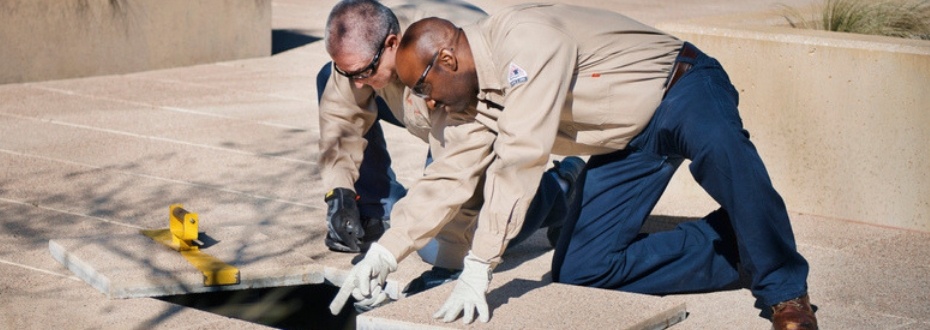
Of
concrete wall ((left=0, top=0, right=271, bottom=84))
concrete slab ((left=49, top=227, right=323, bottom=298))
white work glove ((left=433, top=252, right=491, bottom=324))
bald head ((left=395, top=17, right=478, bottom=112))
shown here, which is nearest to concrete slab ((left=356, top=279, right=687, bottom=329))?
white work glove ((left=433, top=252, right=491, bottom=324))

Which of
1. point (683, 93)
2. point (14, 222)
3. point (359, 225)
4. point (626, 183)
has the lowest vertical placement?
point (14, 222)

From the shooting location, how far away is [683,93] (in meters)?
4.14

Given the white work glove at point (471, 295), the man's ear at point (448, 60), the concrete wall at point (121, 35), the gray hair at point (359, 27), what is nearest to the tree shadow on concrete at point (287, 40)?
the concrete wall at point (121, 35)

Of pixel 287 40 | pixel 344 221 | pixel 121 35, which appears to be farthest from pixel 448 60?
pixel 287 40

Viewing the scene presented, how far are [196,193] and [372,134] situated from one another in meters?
1.08

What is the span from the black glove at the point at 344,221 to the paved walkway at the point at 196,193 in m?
0.09

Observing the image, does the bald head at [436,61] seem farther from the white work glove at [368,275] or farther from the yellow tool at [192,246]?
the yellow tool at [192,246]

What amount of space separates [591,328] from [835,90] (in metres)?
2.15

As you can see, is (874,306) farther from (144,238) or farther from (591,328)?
(144,238)

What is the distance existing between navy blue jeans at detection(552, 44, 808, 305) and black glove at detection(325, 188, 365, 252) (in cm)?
85

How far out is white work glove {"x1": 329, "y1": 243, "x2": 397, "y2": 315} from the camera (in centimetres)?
394

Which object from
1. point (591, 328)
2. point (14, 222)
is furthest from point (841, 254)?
point (14, 222)

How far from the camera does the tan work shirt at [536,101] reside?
3.73 m

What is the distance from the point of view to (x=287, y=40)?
1044 cm
